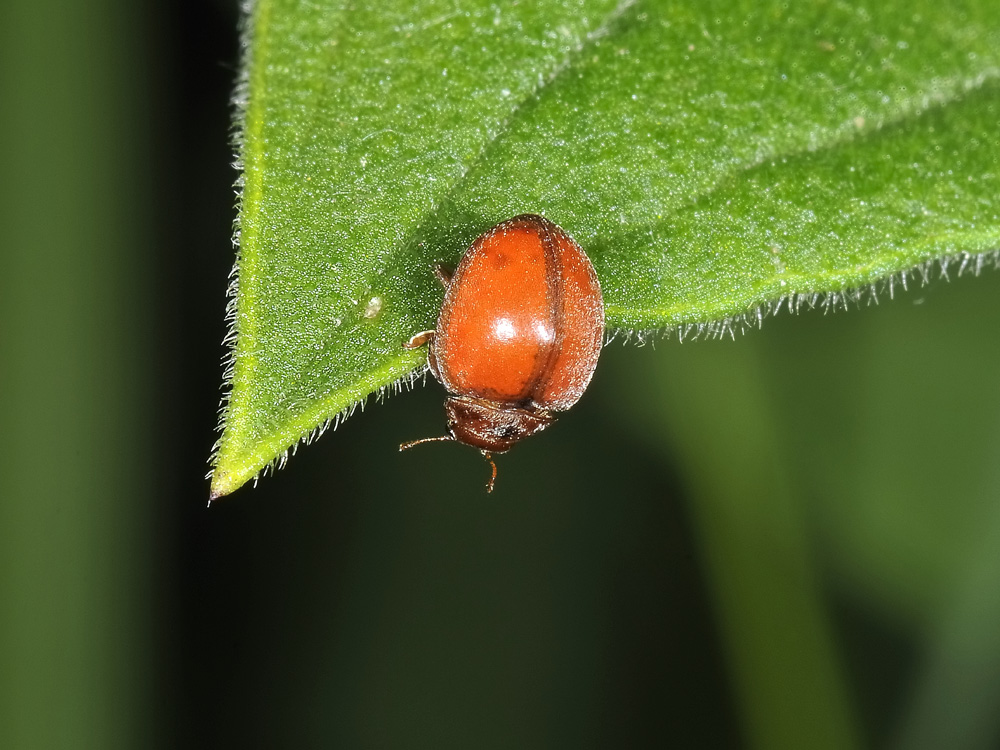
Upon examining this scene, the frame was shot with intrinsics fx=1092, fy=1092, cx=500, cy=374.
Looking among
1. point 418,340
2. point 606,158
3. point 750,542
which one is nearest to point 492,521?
point 750,542

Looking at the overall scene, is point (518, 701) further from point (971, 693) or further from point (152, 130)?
point (152, 130)

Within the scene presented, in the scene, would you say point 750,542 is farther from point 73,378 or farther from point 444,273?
point 73,378

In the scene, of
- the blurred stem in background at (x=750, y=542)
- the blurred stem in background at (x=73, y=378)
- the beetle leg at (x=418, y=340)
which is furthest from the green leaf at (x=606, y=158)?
the blurred stem in background at (x=73, y=378)

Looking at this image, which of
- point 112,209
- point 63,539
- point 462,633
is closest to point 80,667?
point 63,539

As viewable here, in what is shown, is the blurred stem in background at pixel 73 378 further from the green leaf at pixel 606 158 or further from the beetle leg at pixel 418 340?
the green leaf at pixel 606 158

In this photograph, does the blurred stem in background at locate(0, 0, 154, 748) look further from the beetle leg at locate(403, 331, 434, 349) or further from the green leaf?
the green leaf

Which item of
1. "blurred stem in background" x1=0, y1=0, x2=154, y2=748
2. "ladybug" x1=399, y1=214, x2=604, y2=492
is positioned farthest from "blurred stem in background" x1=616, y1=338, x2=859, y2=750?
"blurred stem in background" x1=0, y1=0, x2=154, y2=748
